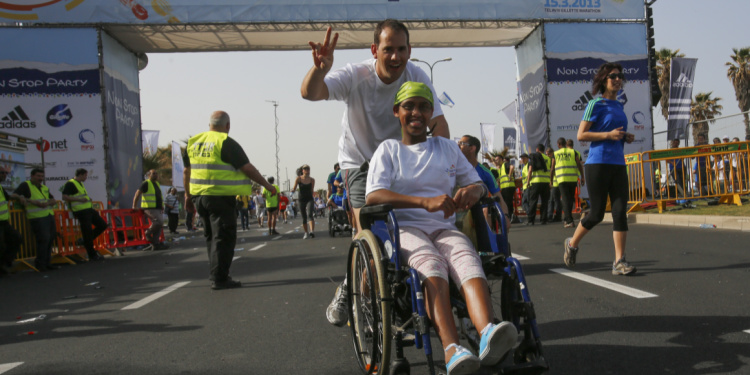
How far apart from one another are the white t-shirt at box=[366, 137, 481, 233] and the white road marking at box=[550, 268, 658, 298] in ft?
7.28

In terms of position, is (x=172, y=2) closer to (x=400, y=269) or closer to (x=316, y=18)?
(x=316, y=18)

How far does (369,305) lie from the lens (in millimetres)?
2951

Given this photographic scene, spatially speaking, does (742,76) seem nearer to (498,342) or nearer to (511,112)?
(511,112)

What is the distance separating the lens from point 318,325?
14.3 ft

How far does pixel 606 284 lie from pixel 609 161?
1147 millimetres

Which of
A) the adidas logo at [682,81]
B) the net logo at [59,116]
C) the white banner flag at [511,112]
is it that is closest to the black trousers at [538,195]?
the adidas logo at [682,81]

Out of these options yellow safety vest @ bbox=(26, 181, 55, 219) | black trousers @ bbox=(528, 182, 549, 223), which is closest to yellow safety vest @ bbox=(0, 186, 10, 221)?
yellow safety vest @ bbox=(26, 181, 55, 219)

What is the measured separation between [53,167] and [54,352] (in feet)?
47.3

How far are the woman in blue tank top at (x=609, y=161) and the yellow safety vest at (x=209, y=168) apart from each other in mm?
3528

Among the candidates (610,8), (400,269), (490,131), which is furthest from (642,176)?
(490,131)

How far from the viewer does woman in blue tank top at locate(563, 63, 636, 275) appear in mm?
5562

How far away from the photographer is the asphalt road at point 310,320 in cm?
325

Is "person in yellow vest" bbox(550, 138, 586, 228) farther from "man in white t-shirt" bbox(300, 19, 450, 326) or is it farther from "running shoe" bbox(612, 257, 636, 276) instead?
"man in white t-shirt" bbox(300, 19, 450, 326)

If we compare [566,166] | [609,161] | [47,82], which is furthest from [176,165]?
[609,161]
